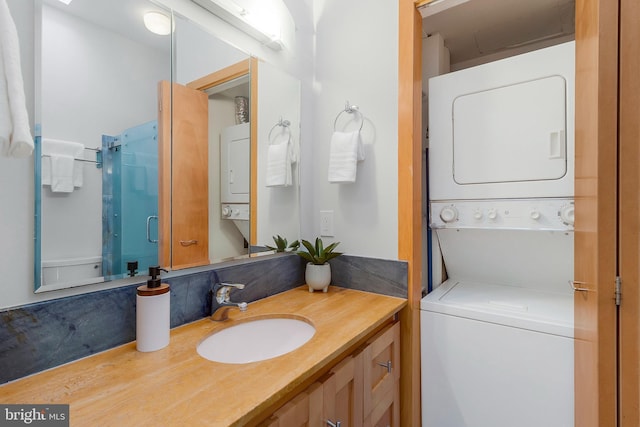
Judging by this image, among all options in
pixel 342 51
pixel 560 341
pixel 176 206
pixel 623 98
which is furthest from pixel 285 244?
pixel 623 98

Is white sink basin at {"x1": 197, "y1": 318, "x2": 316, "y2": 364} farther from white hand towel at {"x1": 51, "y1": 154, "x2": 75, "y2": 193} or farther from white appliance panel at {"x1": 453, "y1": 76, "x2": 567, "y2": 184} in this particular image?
white appliance panel at {"x1": 453, "y1": 76, "x2": 567, "y2": 184}

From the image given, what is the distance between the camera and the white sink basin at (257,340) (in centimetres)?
113

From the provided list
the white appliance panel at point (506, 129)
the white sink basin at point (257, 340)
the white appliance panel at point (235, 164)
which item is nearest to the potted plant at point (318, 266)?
the white sink basin at point (257, 340)

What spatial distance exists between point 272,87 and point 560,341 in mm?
1798

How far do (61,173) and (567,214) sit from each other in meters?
1.98

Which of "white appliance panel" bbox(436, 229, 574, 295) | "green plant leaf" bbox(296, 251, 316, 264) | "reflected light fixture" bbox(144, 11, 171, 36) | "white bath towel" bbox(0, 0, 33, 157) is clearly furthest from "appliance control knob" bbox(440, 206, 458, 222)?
"white bath towel" bbox(0, 0, 33, 157)

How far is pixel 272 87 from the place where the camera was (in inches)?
65.1

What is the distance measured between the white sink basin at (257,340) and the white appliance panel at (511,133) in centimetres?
118

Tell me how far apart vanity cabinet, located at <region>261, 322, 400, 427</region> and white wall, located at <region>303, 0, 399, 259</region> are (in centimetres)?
52

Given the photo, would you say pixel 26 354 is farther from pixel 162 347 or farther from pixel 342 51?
pixel 342 51

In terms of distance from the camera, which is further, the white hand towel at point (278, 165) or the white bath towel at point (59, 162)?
the white hand towel at point (278, 165)

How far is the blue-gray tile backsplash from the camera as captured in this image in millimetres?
792

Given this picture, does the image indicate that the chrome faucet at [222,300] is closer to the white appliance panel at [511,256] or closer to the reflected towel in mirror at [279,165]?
the reflected towel in mirror at [279,165]

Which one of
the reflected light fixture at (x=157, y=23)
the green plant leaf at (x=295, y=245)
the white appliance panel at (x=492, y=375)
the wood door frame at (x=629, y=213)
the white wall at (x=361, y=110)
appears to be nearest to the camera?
the wood door frame at (x=629, y=213)
